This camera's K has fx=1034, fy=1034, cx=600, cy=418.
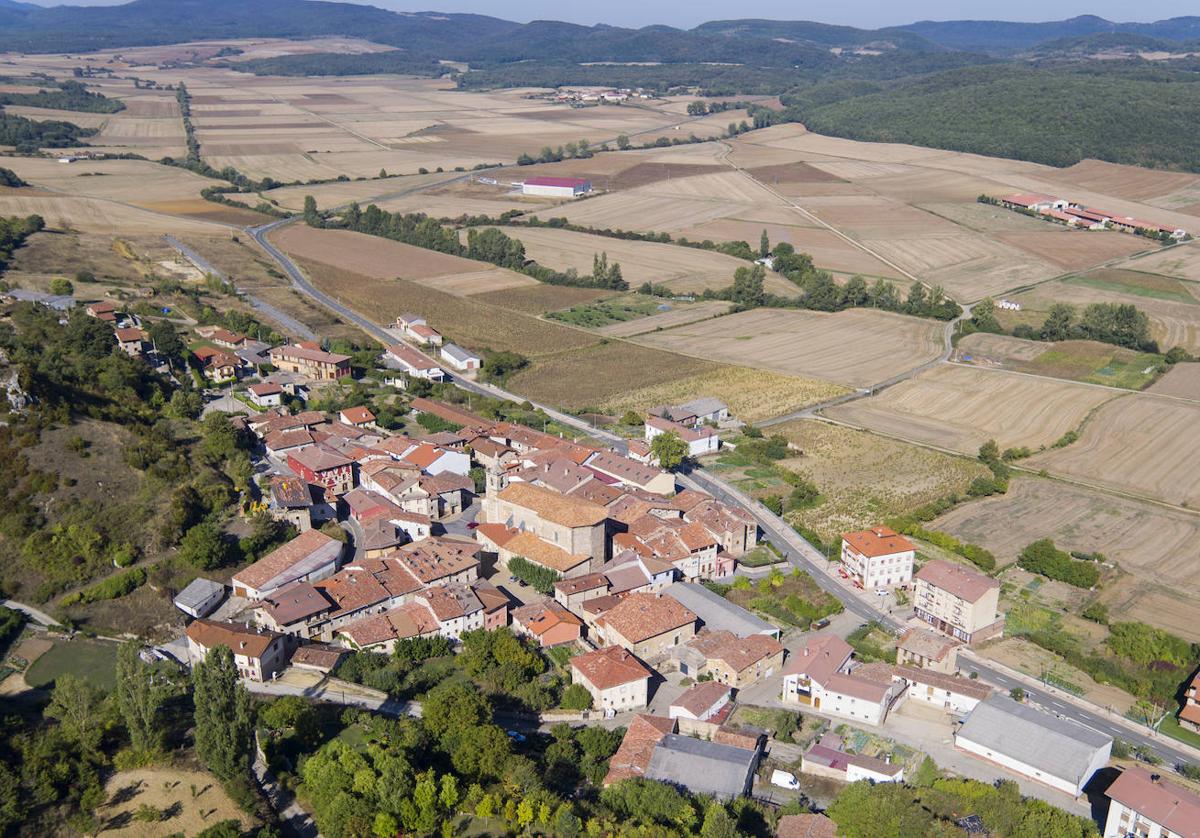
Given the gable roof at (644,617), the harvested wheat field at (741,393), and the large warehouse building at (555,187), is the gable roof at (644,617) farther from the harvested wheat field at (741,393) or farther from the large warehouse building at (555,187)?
the large warehouse building at (555,187)

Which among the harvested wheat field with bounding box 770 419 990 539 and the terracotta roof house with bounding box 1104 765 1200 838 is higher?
the terracotta roof house with bounding box 1104 765 1200 838

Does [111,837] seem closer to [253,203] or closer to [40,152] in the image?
[253,203]

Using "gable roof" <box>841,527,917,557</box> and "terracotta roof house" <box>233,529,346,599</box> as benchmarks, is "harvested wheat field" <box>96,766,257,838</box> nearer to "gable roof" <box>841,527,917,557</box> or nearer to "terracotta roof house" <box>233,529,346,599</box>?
"terracotta roof house" <box>233,529,346,599</box>

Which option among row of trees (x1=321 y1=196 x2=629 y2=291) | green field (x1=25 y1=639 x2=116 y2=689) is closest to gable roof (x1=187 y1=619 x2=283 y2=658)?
green field (x1=25 y1=639 x2=116 y2=689)

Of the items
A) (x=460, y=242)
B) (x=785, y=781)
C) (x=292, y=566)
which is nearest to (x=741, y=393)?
(x=292, y=566)

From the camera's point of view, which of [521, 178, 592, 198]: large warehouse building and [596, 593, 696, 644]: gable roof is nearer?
[596, 593, 696, 644]: gable roof

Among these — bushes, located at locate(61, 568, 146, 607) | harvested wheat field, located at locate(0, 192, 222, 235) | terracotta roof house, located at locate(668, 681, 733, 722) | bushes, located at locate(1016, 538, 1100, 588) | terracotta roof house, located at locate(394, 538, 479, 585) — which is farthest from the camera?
harvested wheat field, located at locate(0, 192, 222, 235)

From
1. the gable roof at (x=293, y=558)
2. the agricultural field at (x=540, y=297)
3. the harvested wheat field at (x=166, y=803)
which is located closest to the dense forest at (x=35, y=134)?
the agricultural field at (x=540, y=297)

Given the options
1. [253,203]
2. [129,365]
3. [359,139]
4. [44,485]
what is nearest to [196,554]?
[44,485]
